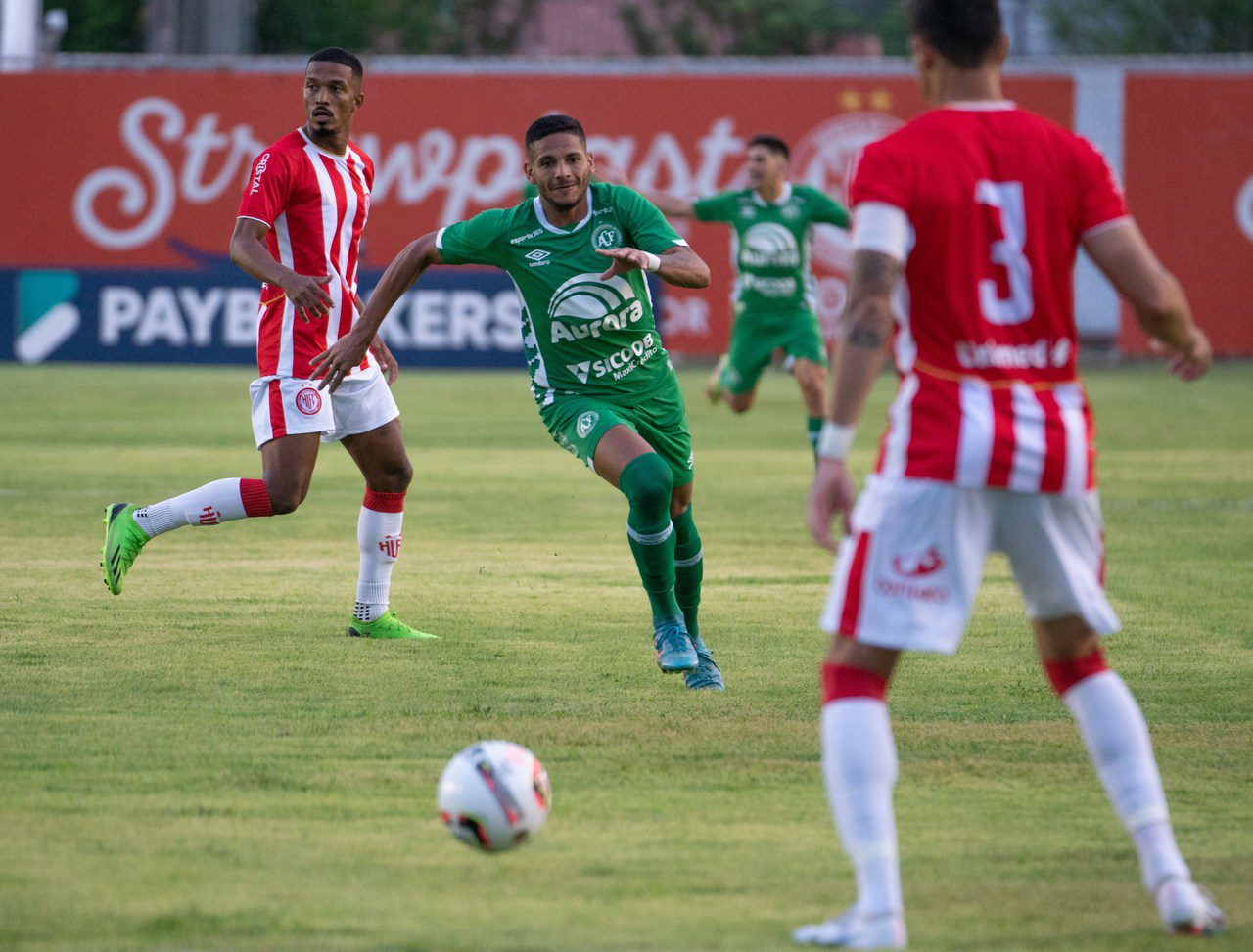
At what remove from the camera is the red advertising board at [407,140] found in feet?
85.3

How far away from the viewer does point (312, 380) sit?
734cm

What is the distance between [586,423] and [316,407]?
1.29 m

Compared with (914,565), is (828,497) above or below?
above

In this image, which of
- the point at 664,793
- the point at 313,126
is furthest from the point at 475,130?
the point at 664,793

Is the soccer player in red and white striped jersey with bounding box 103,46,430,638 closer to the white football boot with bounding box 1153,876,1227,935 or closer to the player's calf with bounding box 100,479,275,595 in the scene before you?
the player's calf with bounding box 100,479,275,595

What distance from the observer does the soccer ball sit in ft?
14.6

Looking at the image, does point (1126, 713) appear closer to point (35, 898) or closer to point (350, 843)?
point (350, 843)

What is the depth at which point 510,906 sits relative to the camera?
4.10 metres

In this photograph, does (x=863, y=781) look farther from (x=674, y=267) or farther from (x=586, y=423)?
(x=586, y=423)

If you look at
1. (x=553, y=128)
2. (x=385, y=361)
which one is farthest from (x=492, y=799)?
(x=385, y=361)

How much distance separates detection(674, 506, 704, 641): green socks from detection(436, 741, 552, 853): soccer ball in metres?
2.46

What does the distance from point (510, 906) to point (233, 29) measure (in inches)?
1160

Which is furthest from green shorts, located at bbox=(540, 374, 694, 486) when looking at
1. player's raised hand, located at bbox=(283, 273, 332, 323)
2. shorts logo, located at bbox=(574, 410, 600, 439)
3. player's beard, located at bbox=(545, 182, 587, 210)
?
player's raised hand, located at bbox=(283, 273, 332, 323)

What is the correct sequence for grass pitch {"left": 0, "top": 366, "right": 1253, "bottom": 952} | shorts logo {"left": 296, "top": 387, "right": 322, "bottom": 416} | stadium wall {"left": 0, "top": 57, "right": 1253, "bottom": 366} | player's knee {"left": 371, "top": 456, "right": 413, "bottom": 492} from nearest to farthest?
grass pitch {"left": 0, "top": 366, "right": 1253, "bottom": 952}, shorts logo {"left": 296, "top": 387, "right": 322, "bottom": 416}, player's knee {"left": 371, "top": 456, "right": 413, "bottom": 492}, stadium wall {"left": 0, "top": 57, "right": 1253, "bottom": 366}
